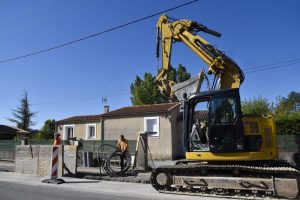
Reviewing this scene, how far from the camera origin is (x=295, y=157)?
1205 centimetres

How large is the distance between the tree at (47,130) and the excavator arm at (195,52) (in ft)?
121

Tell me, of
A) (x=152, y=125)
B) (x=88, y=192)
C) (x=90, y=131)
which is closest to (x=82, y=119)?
(x=90, y=131)

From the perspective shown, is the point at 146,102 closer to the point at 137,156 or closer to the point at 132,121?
the point at 132,121

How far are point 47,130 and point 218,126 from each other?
140 feet

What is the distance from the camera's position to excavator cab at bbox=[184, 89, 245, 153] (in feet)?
30.9

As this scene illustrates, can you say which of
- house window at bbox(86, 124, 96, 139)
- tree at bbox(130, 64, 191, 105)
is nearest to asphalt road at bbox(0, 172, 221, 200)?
house window at bbox(86, 124, 96, 139)

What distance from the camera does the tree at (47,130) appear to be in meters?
47.4

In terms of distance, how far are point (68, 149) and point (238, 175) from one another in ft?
27.8

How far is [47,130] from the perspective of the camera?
4859 cm

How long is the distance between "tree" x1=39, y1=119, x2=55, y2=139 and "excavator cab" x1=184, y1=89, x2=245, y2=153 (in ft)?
132

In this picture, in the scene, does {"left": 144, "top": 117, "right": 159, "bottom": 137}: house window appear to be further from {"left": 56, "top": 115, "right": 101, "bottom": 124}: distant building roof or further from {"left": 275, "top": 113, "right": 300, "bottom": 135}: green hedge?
{"left": 275, "top": 113, "right": 300, "bottom": 135}: green hedge

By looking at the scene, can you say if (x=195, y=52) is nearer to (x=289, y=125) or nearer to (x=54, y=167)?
(x=54, y=167)

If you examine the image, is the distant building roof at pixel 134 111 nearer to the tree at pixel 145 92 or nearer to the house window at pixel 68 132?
the house window at pixel 68 132

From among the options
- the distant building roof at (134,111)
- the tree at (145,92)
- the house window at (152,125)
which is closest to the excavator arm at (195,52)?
the distant building roof at (134,111)
